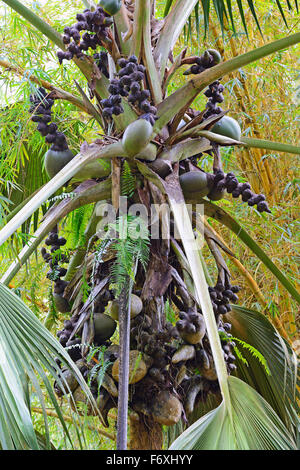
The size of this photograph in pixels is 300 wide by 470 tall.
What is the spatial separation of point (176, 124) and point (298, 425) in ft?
3.13

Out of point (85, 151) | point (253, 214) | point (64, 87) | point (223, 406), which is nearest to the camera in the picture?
point (223, 406)

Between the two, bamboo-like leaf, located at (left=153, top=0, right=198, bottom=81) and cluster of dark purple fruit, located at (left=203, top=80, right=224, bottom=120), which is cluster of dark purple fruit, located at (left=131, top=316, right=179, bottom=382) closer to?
cluster of dark purple fruit, located at (left=203, top=80, right=224, bottom=120)

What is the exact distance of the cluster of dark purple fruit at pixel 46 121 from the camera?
171 cm

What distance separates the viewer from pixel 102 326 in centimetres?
157

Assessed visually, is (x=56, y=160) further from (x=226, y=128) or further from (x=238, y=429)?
(x=238, y=429)

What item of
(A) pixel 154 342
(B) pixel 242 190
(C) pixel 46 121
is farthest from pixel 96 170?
(A) pixel 154 342

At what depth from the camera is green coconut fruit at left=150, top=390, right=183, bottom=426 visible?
1465mm

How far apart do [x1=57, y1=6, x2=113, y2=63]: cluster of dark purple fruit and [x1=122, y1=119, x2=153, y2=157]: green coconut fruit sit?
0.93 feet

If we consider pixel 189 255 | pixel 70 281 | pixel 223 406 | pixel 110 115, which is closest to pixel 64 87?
pixel 110 115

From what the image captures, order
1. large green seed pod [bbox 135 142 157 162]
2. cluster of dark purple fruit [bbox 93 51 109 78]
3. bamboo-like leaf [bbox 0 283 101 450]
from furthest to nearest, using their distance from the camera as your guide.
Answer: cluster of dark purple fruit [bbox 93 51 109 78] < large green seed pod [bbox 135 142 157 162] < bamboo-like leaf [bbox 0 283 101 450]

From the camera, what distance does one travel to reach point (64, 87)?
220cm

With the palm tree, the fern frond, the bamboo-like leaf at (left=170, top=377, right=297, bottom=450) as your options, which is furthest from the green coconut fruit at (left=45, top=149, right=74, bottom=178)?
the bamboo-like leaf at (left=170, top=377, right=297, bottom=450)
